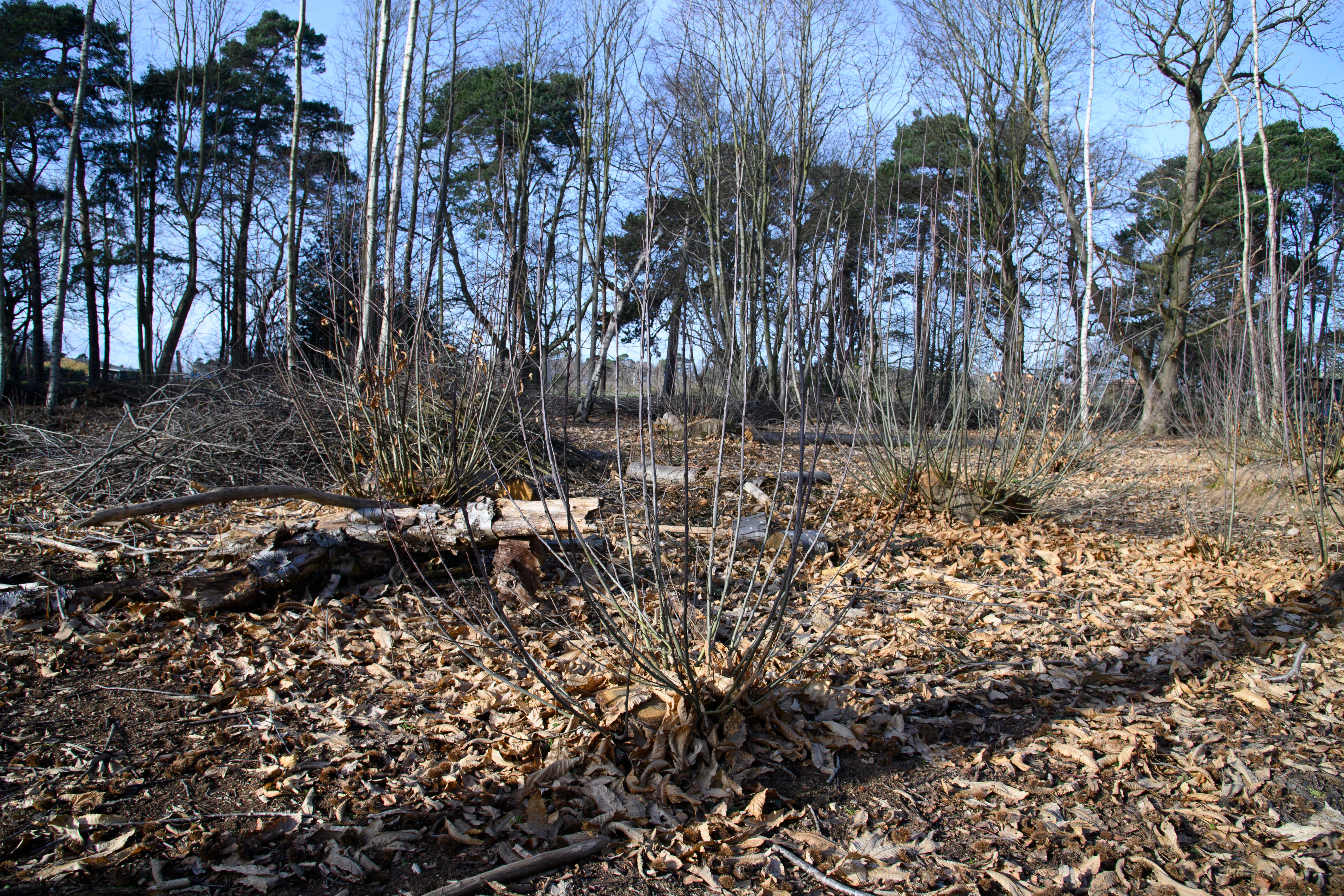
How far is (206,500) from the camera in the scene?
296cm

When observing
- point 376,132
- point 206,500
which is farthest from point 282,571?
point 376,132

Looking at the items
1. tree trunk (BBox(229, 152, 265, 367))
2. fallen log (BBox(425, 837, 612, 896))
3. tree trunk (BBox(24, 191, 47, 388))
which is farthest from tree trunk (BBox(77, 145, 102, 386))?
fallen log (BBox(425, 837, 612, 896))

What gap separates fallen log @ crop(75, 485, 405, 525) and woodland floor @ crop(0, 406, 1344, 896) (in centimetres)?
51

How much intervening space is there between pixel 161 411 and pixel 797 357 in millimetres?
6511

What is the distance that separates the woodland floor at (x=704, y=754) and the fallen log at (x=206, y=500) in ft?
1.68

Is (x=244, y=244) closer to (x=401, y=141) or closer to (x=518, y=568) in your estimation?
(x=401, y=141)

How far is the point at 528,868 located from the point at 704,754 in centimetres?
67

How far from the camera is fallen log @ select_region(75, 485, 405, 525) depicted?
9.13 ft

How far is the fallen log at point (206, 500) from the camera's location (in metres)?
2.78

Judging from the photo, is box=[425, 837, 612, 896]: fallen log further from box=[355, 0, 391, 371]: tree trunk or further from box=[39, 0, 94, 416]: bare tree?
box=[39, 0, 94, 416]: bare tree

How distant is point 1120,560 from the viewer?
4.63 metres

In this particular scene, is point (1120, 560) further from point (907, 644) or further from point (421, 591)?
point (421, 591)

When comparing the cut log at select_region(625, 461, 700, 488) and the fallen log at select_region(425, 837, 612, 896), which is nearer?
the fallen log at select_region(425, 837, 612, 896)

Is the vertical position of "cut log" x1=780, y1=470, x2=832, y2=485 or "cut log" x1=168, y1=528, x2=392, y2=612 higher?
"cut log" x1=780, y1=470, x2=832, y2=485
